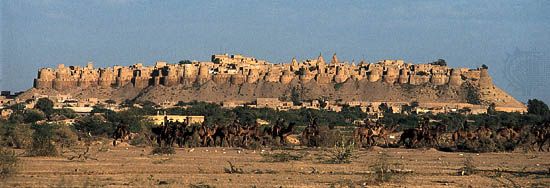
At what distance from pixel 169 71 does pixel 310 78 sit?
14.6 m

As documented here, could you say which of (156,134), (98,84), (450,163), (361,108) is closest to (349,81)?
(361,108)

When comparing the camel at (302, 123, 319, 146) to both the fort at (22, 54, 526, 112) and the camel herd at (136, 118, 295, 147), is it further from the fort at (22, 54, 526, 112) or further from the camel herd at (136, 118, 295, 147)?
the fort at (22, 54, 526, 112)

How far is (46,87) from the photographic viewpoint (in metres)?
107

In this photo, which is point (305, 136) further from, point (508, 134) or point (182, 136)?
point (508, 134)

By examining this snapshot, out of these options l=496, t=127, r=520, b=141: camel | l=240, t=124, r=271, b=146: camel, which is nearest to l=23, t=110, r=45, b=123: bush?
l=240, t=124, r=271, b=146: camel

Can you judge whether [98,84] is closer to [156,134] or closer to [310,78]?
[310,78]

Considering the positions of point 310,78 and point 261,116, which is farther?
point 310,78

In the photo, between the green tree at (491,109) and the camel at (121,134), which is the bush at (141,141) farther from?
the green tree at (491,109)

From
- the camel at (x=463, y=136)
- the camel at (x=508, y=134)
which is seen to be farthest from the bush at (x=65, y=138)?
the camel at (x=508, y=134)

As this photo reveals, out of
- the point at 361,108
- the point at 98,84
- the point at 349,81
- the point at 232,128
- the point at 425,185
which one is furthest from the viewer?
the point at 98,84

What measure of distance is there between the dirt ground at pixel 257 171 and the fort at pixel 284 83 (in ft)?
232

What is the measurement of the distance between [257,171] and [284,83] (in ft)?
277

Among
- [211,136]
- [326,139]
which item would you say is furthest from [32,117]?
[326,139]

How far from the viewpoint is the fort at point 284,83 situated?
9788cm
